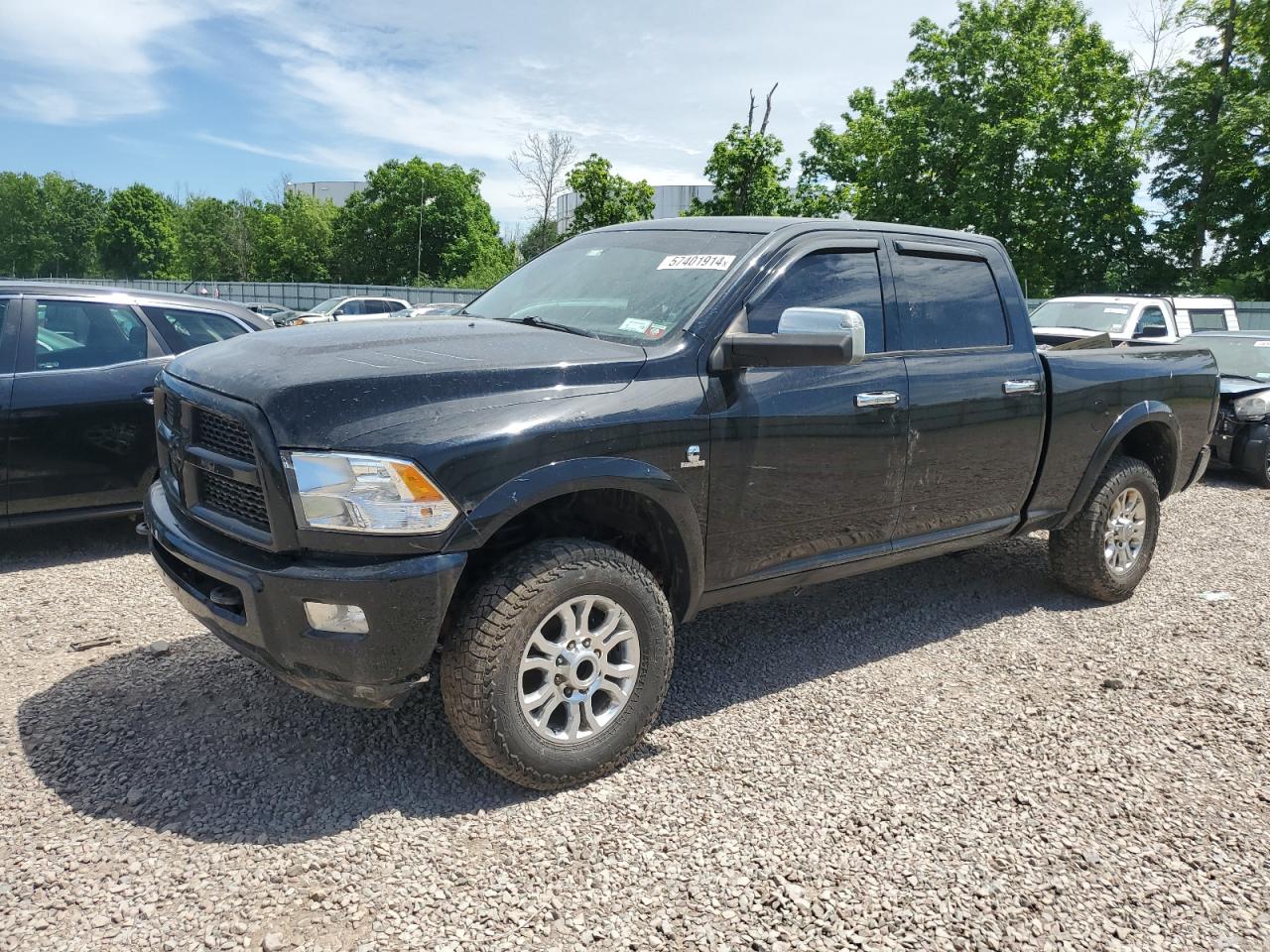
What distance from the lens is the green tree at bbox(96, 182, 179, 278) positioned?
95.7m

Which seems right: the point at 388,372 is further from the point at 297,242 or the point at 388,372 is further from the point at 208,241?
the point at 208,241

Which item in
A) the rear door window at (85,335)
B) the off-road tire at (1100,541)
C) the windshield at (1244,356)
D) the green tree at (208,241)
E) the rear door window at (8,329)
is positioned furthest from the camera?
the green tree at (208,241)

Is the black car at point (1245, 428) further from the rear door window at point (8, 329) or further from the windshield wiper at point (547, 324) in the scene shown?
the rear door window at point (8, 329)

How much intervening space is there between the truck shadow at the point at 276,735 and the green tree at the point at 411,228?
68.1 m

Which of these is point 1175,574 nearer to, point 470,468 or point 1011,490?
point 1011,490

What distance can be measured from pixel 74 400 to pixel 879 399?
4501 millimetres

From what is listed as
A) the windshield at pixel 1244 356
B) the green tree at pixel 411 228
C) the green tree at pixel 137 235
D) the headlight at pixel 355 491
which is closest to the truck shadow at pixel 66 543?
the headlight at pixel 355 491

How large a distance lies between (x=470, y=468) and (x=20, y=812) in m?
1.78

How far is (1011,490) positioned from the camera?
464cm

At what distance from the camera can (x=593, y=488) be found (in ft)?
9.97

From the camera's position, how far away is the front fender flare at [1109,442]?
5043 millimetres

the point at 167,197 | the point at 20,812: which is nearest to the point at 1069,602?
the point at 20,812

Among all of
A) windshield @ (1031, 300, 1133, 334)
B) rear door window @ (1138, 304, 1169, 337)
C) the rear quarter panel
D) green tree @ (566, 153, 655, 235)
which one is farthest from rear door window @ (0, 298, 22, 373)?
green tree @ (566, 153, 655, 235)

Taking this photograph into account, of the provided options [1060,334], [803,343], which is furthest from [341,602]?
[1060,334]
